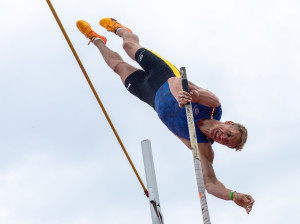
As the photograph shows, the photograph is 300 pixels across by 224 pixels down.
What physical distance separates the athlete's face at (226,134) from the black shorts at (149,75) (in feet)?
2.96

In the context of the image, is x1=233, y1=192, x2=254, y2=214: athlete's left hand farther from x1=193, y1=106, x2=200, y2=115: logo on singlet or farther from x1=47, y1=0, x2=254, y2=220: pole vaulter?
x1=193, y1=106, x2=200, y2=115: logo on singlet

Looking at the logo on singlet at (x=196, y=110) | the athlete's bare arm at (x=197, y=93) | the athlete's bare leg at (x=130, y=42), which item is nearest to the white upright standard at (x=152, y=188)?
the logo on singlet at (x=196, y=110)

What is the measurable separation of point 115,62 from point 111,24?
0.72 m

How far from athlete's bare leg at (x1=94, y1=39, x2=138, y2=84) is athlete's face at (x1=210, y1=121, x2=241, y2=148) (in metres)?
1.54

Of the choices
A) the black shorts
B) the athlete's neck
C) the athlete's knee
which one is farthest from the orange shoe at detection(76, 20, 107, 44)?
the athlete's neck

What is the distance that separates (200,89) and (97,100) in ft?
4.77

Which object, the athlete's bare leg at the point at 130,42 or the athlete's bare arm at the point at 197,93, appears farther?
the athlete's bare leg at the point at 130,42

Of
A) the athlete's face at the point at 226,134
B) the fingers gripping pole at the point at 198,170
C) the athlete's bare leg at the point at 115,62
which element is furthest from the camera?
the athlete's bare leg at the point at 115,62

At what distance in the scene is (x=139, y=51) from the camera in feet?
28.7

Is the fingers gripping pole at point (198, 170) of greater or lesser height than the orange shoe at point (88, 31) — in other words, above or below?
below

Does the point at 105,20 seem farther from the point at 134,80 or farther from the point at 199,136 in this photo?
the point at 199,136

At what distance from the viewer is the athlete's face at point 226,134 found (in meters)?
8.00

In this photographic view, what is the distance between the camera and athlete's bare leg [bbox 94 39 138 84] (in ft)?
29.4

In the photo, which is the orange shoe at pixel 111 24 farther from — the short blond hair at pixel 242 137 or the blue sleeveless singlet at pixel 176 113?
the short blond hair at pixel 242 137
